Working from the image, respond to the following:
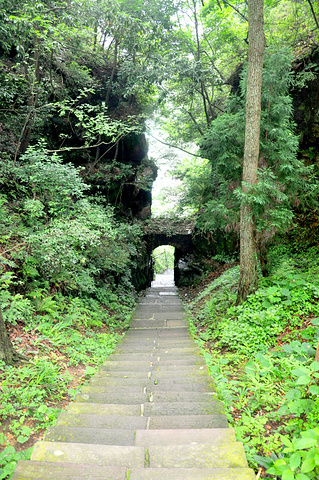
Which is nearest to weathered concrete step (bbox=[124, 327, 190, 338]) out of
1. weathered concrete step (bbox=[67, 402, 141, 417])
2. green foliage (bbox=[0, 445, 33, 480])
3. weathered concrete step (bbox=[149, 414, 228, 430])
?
weathered concrete step (bbox=[67, 402, 141, 417])

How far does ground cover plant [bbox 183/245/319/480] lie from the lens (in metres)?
2.29

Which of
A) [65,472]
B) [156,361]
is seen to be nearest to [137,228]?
[156,361]

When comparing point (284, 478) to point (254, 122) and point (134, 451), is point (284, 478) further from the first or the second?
point (254, 122)

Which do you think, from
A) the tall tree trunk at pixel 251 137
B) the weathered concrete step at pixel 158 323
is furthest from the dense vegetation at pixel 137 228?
the weathered concrete step at pixel 158 323

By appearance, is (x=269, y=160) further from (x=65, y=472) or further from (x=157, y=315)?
(x=65, y=472)

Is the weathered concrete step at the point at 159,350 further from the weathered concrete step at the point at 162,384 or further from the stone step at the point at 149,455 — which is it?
the stone step at the point at 149,455

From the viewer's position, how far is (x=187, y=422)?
2748mm

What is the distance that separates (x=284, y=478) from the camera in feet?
6.05

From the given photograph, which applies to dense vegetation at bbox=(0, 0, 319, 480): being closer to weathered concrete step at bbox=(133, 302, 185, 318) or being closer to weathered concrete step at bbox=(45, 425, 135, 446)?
weathered concrete step at bbox=(45, 425, 135, 446)

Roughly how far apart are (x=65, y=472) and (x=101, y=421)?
84cm

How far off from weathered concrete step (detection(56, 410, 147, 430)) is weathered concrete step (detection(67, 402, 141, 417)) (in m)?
0.07

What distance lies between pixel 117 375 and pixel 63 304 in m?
2.72

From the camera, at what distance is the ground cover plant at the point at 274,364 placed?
2293 millimetres

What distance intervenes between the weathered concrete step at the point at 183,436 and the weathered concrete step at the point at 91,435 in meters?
0.11
